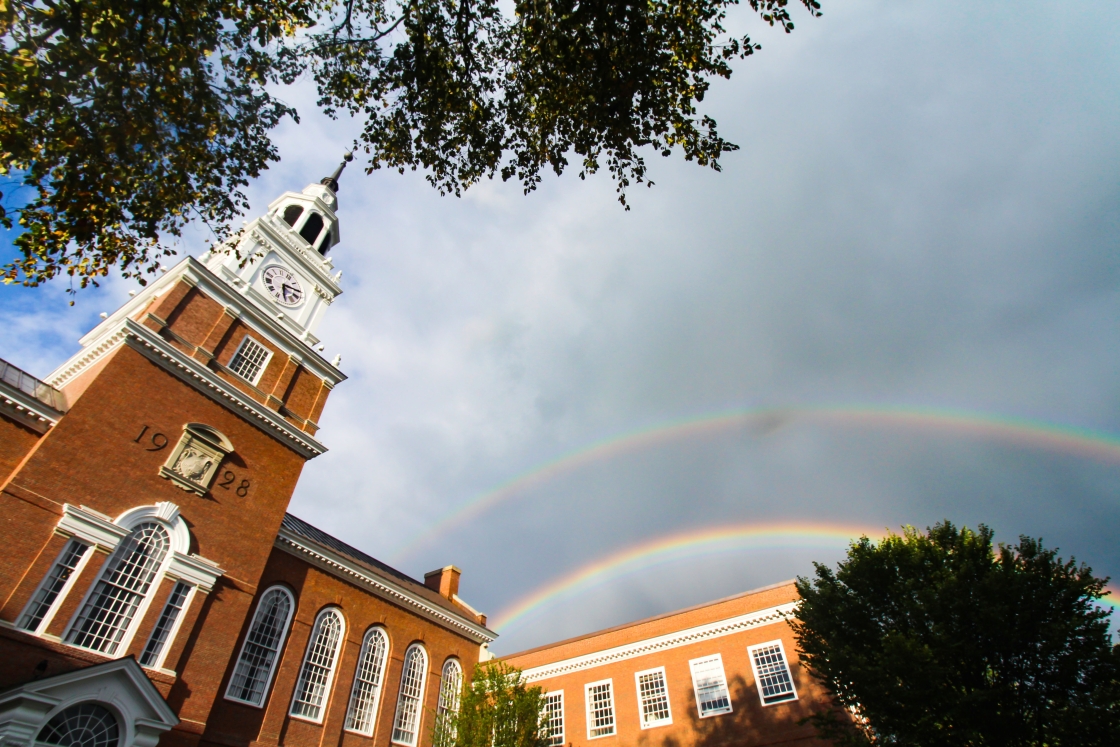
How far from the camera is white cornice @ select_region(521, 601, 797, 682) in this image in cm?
2292

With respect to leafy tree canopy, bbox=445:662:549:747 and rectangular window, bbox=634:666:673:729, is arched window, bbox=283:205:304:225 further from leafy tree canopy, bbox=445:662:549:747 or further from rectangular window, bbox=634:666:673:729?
rectangular window, bbox=634:666:673:729

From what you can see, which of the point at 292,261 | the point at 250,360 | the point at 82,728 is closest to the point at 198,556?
the point at 82,728

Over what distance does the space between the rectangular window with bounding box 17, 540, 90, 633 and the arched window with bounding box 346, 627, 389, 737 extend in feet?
35.5

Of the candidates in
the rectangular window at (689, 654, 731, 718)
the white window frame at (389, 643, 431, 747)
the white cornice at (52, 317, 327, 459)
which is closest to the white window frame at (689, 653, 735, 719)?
the rectangular window at (689, 654, 731, 718)

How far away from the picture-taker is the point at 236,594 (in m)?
18.0

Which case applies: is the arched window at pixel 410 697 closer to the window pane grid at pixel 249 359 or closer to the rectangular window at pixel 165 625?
the rectangular window at pixel 165 625

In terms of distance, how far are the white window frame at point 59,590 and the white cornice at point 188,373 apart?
19.1ft

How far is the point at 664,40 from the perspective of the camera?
31.2 ft

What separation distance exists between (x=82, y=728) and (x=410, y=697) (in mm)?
12740

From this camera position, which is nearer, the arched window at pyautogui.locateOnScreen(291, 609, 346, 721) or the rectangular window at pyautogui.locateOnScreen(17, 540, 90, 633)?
the rectangular window at pyautogui.locateOnScreen(17, 540, 90, 633)

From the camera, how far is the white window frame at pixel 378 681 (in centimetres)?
2108

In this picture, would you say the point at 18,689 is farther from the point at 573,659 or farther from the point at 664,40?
the point at 573,659

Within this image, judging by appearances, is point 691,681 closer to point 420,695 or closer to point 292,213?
point 420,695

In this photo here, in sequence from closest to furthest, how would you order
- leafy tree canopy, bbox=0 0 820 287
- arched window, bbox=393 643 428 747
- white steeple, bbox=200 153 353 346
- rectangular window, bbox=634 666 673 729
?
leafy tree canopy, bbox=0 0 820 287
arched window, bbox=393 643 428 747
white steeple, bbox=200 153 353 346
rectangular window, bbox=634 666 673 729
